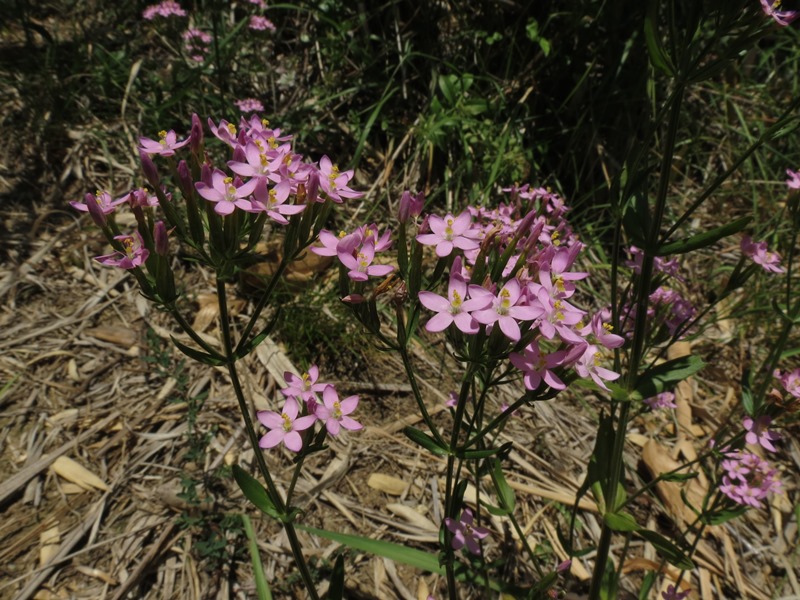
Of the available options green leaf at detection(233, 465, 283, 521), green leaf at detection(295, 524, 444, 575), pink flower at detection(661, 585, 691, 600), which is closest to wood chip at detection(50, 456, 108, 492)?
green leaf at detection(295, 524, 444, 575)

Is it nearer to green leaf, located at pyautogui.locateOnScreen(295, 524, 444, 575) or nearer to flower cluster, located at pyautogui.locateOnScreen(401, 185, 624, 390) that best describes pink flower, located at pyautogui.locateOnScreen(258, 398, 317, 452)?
flower cluster, located at pyautogui.locateOnScreen(401, 185, 624, 390)

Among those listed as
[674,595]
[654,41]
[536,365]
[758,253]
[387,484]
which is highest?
[654,41]

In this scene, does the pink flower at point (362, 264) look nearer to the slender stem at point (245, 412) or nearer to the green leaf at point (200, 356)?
the slender stem at point (245, 412)

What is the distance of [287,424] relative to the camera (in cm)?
170

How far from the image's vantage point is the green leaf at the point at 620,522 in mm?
1806

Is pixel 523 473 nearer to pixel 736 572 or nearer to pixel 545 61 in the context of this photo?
pixel 736 572

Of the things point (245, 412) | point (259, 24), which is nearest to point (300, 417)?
point (245, 412)

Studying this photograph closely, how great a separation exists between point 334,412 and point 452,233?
63 centimetres

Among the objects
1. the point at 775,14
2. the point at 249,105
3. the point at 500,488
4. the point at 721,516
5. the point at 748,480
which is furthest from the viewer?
the point at 249,105

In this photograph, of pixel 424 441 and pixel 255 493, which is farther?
pixel 255 493

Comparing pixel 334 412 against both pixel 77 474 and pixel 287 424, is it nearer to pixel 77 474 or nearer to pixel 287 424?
pixel 287 424

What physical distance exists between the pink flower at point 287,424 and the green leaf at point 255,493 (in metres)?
0.12

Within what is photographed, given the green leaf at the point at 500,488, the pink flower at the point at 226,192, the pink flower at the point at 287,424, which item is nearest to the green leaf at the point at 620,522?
the green leaf at the point at 500,488

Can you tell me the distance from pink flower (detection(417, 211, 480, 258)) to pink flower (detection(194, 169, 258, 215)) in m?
0.51
